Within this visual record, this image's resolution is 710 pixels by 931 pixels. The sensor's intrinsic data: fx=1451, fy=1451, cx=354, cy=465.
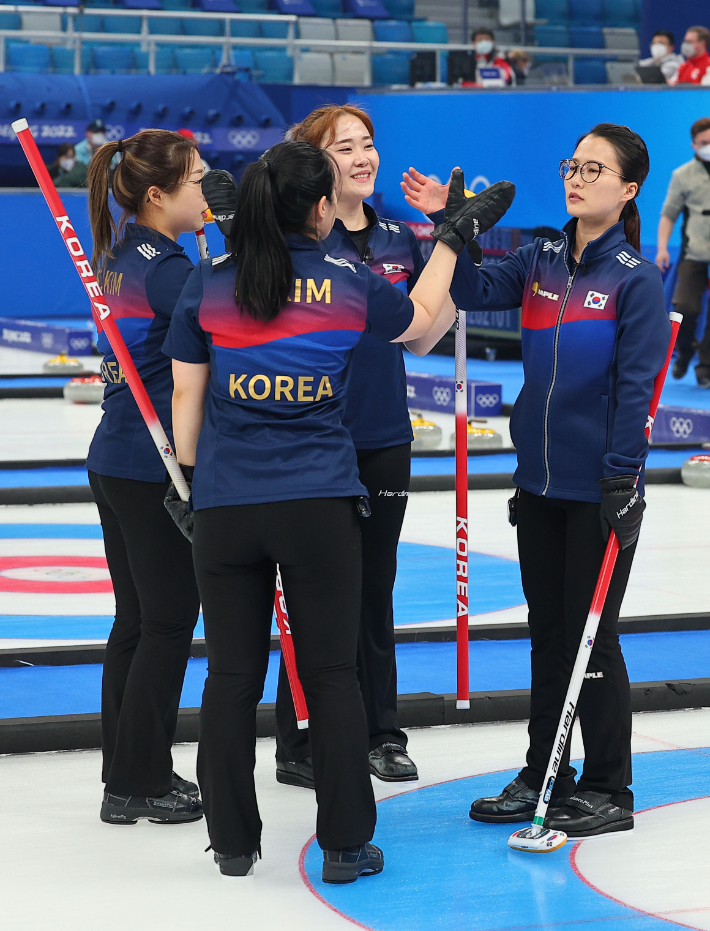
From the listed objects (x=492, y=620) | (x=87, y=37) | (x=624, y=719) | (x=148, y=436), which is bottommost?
(x=492, y=620)

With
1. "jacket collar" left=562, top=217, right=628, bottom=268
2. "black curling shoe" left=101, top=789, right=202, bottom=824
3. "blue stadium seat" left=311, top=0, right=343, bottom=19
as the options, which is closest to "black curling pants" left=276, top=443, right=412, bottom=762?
"black curling shoe" left=101, top=789, right=202, bottom=824

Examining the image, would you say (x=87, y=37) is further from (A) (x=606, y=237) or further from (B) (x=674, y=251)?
(A) (x=606, y=237)

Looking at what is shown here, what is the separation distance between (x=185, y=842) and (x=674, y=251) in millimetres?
10252

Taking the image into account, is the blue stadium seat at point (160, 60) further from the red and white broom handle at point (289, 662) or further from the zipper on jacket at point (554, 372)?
the zipper on jacket at point (554, 372)

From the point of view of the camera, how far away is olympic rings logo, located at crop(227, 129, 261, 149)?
57.4 feet

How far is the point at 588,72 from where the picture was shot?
1902cm

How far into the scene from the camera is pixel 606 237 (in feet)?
11.0

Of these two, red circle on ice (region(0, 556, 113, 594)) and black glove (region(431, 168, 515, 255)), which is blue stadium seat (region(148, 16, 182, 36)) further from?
black glove (region(431, 168, 515, 255))

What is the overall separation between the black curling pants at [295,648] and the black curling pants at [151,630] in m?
0.36

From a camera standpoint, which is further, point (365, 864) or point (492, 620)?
point (492, 620)

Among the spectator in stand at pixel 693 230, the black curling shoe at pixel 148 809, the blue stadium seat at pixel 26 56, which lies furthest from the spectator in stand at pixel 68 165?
the black curling shoe at pixel 148 809

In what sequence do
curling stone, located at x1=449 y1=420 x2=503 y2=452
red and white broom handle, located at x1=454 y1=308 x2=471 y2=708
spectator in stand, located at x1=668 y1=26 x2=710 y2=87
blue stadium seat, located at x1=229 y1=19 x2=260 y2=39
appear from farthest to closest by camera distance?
blue stadium seat, located at x1=229 y1=19 x2=260 y2=39 → spectator in stand, located at x1=668 y1=26 x2=710 y2=87 → curling stone, located at x1=449 y1=420 x2=503 y2=452 → red and white broom handle, located at x1=454 y1=308 x2=471 y2=708

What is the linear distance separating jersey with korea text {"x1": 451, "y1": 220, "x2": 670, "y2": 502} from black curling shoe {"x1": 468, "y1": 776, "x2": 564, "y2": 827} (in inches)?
29.0

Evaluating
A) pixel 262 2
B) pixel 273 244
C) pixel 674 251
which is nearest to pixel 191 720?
pixel 273 244
